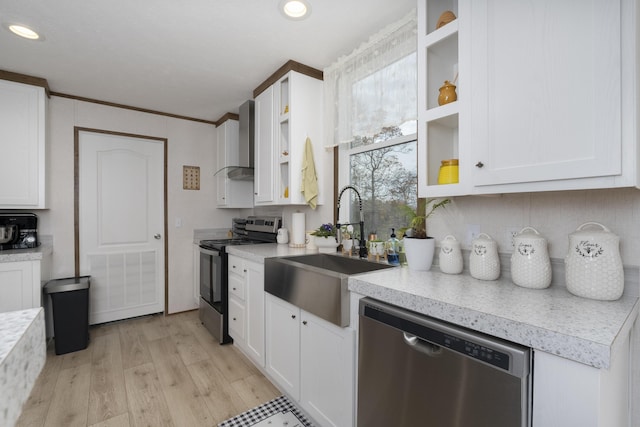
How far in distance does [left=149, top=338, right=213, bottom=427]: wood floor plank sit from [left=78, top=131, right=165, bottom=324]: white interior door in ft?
2.91

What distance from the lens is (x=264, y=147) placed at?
279cm

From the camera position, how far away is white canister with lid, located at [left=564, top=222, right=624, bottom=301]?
3.40ft

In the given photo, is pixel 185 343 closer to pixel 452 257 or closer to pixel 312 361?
pixel 312 361

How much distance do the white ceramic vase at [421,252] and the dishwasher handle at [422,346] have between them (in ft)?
1.77

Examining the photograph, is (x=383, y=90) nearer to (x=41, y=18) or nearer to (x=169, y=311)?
(x=41, y=18)

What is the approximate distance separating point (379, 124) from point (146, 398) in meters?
2.42

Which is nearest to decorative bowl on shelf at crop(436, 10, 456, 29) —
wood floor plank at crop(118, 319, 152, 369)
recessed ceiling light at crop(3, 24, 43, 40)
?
recessed ceiling light at crop(3, 24, 43, 40)

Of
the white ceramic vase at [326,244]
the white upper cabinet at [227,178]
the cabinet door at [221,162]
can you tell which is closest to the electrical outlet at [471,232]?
the white ceramic vase at [326,244]

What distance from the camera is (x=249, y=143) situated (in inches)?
124

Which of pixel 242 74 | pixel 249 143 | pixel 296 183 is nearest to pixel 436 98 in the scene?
pixel 296 183

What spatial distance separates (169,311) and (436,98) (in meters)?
3.65

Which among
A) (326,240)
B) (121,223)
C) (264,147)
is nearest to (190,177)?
(121,223)

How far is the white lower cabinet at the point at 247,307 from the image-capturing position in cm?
220

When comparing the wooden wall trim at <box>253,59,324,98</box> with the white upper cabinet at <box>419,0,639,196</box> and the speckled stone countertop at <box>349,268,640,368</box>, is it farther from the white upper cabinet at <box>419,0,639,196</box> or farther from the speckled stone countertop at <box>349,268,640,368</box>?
the speckled stone countertop at <box>349,268,640,368</box>
